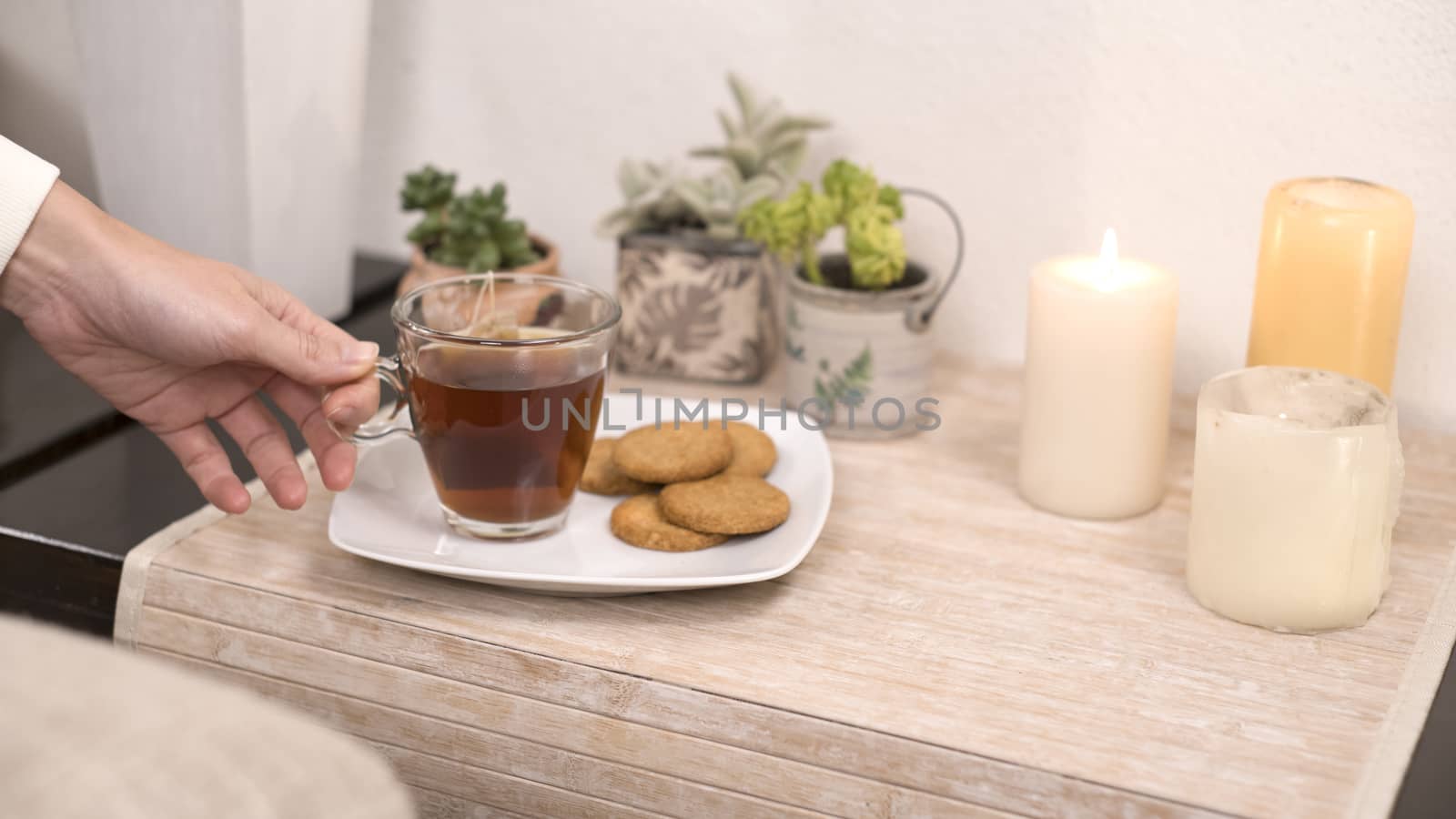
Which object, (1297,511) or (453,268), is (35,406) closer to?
(453,268)

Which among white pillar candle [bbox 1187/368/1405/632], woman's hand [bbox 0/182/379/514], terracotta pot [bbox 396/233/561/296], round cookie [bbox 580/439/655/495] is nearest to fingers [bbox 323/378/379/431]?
woman's hand [bbox 0/182/379/514]

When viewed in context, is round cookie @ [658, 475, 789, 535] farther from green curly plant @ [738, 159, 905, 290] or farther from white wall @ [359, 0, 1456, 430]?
white wall @ [359, 0, 1456, 430]

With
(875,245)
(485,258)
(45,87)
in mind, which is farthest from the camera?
(45,87)

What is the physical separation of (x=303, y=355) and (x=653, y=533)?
0.22 meters

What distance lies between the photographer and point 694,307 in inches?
38.2

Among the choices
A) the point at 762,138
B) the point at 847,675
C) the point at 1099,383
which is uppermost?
the point at 762,138

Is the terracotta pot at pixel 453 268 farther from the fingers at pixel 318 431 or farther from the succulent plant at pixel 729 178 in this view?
the fingers at pixel 318 431

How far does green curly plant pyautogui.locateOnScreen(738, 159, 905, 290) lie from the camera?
0.86m

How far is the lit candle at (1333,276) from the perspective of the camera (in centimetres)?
78

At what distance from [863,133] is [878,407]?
0.26m

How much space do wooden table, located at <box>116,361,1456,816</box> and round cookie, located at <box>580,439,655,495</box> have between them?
0.12 meters

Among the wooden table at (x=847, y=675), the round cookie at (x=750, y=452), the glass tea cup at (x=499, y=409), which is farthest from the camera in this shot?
the round cookie at (x=750, y=452)

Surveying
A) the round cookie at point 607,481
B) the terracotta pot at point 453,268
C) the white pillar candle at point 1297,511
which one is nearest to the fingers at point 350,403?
the round cookie at point 607,481

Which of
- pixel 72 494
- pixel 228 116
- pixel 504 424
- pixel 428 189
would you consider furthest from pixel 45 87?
pixel 504 424
